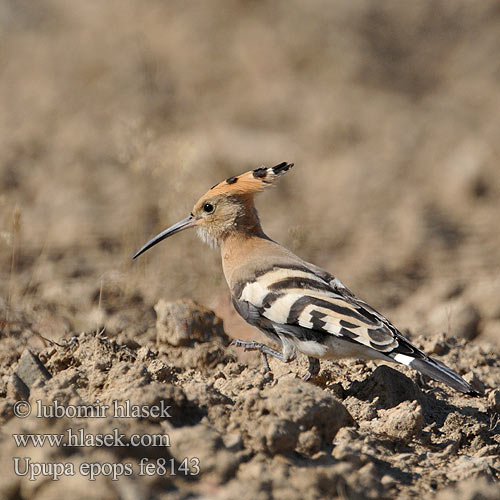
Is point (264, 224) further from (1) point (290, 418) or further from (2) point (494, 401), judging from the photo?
(1) point (290, 418)

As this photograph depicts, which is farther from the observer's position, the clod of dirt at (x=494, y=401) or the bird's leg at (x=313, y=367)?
the bird's leg at (x=313, y=367)

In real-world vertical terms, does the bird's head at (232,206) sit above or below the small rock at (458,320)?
above

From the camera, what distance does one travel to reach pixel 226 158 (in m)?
7.40

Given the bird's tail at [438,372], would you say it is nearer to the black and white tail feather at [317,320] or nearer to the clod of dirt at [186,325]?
the black and white tail feather at [317,320]

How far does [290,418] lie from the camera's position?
8.16 ft

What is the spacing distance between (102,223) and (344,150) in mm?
2660

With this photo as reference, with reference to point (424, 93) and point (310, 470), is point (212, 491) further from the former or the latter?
point (424, 93)

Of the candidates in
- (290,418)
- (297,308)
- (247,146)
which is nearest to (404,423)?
(290,418)

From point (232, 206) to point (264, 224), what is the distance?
2450 mm

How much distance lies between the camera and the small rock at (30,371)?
301 centimetres

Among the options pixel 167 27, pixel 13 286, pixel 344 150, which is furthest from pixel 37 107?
pixel 13 286

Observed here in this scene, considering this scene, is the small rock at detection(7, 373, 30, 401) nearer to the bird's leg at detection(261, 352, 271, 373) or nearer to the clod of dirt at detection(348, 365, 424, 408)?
the bird's leg at detection(261, 352, 271, 373)

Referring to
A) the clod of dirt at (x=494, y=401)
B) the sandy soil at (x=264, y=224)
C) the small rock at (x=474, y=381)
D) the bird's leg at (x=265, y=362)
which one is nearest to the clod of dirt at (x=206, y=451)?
the sandy soil at (x=264, y=224)

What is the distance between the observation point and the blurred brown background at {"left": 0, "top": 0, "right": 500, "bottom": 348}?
5246 millimetres
